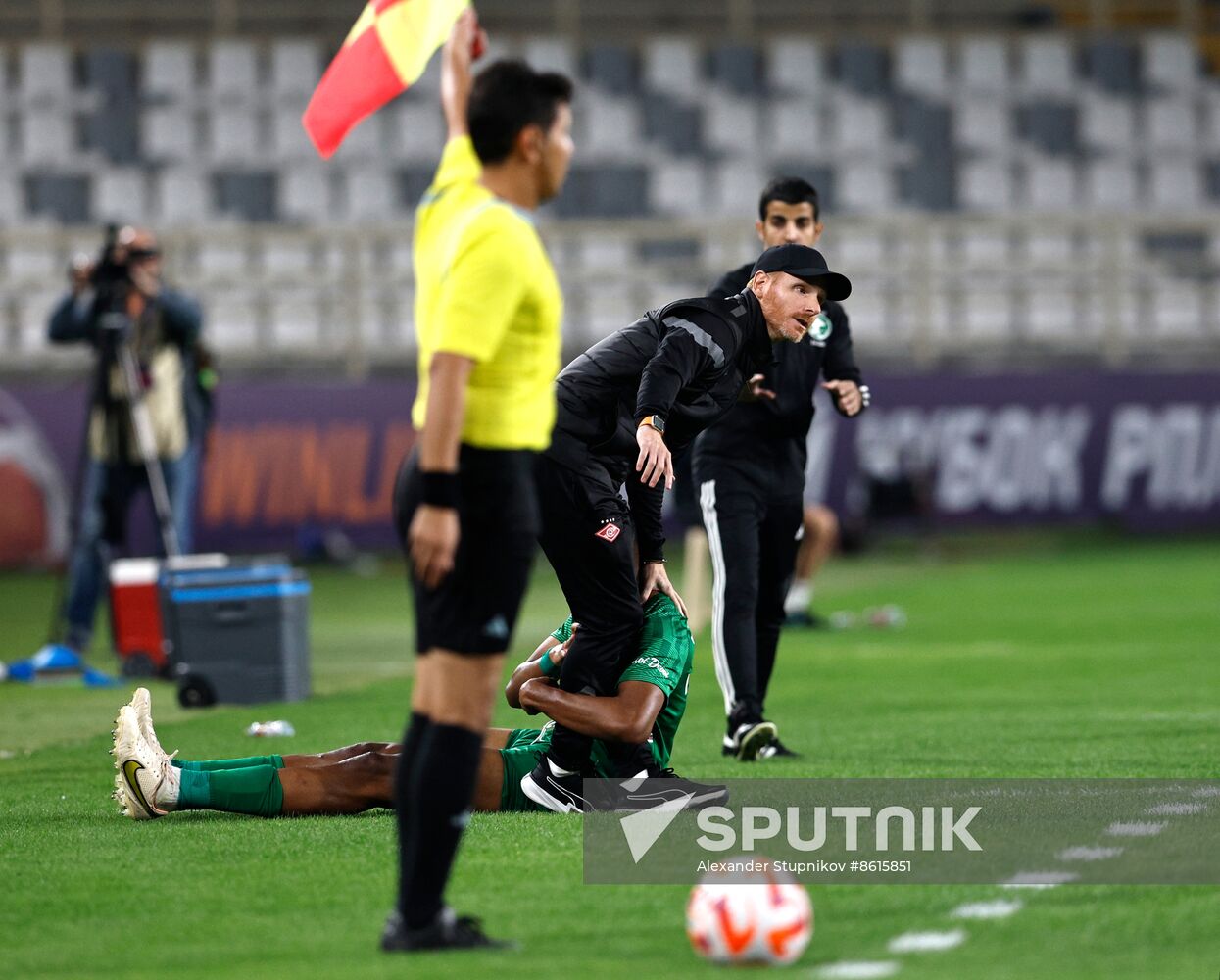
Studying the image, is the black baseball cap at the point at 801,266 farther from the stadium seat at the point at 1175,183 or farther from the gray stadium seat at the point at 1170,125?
the gray stadium seat at the point at 1170,125

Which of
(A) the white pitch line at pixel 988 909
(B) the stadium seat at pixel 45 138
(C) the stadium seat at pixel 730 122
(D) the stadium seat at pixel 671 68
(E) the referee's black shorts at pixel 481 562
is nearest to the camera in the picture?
(E) the referee's black shorts at pixel 481 562

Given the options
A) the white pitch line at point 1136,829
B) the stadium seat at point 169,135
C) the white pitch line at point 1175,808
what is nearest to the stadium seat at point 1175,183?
the stadium seat at point 169,135

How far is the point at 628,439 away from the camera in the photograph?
671 cm

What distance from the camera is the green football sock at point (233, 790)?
6.19m

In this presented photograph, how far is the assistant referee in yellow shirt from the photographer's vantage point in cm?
434

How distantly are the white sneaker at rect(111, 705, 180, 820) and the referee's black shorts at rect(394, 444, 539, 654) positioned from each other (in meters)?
1.93

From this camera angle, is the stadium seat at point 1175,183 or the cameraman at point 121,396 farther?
the stadium seat at point 1175,183

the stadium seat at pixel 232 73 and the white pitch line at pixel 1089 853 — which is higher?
the stadium seat at pixel 232 73

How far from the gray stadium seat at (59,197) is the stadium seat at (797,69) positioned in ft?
31.0

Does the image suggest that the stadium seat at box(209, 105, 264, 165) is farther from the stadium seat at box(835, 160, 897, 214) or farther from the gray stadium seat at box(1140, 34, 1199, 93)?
the gray stadium seat at box(1140, 34, 1199, 93)

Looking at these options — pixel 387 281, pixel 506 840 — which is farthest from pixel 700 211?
pixel 506 840

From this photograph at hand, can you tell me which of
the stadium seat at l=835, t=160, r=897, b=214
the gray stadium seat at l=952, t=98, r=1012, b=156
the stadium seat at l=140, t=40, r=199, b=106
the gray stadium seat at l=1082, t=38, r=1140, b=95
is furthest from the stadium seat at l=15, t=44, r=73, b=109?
the gray stadium seat at l=1082, t=38, r=1140, b=95

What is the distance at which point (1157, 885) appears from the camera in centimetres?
512

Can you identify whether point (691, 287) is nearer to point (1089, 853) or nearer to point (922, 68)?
point (922, 68)
